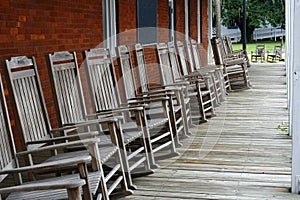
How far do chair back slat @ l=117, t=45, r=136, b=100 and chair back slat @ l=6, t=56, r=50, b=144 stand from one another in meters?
1.53

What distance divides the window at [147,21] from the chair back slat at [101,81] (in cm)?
383

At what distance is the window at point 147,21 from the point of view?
861 centimetres

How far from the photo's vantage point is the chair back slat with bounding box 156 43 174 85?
19.7 feet

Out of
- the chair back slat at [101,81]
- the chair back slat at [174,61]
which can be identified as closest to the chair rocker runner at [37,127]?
the chair back slat at [101,81]

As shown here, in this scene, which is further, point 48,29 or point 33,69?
point 48,29

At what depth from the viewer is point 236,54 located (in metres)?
11.5

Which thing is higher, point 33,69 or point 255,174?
point 33,69

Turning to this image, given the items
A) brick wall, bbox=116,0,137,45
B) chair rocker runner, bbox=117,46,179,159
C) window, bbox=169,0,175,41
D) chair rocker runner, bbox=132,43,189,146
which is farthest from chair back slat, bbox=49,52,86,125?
window, bbox=169,0,175,41

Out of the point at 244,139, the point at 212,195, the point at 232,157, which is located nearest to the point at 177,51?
the point at 244,139

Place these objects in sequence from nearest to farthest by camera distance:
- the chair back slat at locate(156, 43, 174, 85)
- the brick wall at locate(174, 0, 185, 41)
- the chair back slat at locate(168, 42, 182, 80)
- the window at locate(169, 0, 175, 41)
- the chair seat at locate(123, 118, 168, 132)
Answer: the chair seat at locate(123, 118, 168, 132) → the chair back slat at locate(156, 43, 174, 85) → the chair back slat at locate(168, 42, 182, 80) → the window at locate(169, 0, 175, 41) → the brick wall at locate(174, 0, 185, 41)

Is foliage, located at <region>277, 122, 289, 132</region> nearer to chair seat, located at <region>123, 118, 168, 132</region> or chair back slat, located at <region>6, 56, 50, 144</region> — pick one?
chair seat, located at <region>123, 118, 168, 132</region>

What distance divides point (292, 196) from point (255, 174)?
59 centimetres

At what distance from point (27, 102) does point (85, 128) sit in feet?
2.67

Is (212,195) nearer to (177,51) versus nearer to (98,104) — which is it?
(98,104)
